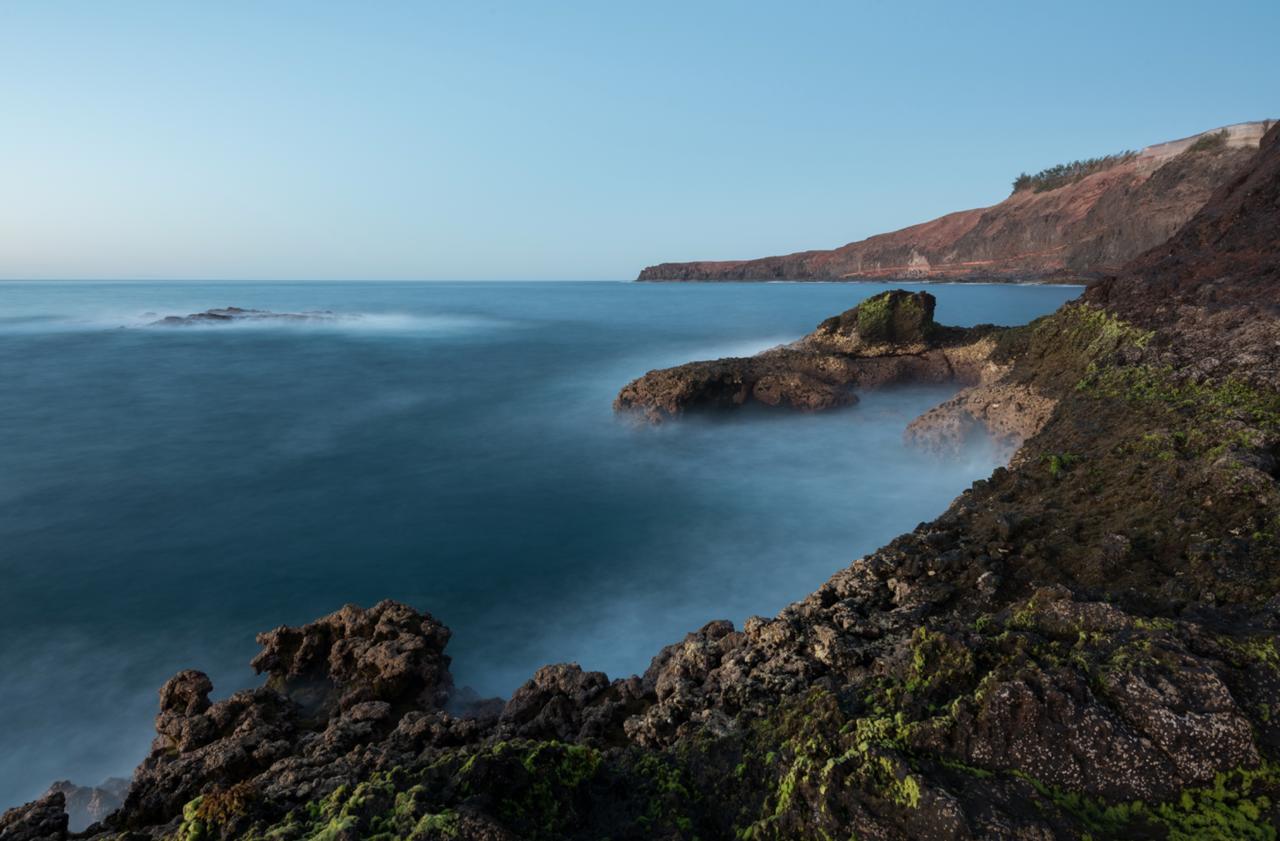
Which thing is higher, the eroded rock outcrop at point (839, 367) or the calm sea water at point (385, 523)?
the eroded rock outcrop at point (839, 367)

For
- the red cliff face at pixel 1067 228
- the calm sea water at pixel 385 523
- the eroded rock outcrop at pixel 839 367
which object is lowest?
the calm sea water at pixel 385 523

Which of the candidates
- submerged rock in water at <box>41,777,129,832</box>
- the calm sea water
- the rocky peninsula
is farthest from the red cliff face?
submerged rock in water at <box>41,777,129,832</box>

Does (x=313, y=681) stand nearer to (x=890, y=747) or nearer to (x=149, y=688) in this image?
(x=149, y=688)

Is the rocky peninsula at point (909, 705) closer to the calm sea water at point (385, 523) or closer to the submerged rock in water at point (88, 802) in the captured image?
the submerged rock in water at point (88, 802)

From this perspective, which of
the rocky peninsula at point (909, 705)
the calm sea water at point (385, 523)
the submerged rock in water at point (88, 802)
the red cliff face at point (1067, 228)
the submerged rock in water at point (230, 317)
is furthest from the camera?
the red cliff face at point (1067, 228)

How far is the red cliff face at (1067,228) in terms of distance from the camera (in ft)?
170

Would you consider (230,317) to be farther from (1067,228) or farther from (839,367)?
(1067,228)

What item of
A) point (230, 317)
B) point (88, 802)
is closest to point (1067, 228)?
point (230, 317)

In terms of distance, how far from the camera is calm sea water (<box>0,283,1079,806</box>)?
769 cm

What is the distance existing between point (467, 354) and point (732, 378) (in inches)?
706

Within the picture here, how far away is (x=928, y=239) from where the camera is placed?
90.6 metres

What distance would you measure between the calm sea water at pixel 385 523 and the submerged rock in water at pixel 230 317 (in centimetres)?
1982

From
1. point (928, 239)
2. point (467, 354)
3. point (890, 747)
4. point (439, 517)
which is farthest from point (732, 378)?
point (928, 239)

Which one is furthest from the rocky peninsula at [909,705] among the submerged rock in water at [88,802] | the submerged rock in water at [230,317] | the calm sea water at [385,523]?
the submerged rock in water at [230,317]
